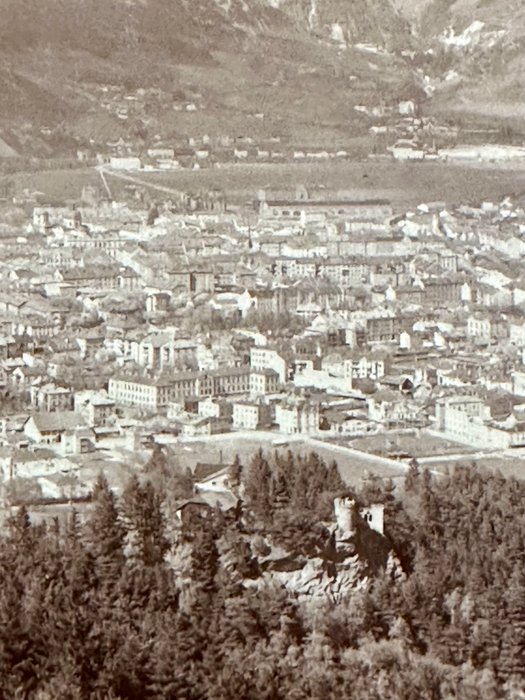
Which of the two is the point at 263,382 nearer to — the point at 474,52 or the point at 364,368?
the point at 364,368

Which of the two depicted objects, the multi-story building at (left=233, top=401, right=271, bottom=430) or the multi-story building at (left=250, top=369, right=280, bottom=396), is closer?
the multi-story building at (left=233, top=401, right=271, bottom=430)

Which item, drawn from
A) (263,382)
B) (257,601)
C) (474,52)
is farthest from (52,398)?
(474,52)

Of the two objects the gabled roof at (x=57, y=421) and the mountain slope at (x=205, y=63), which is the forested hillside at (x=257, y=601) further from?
the mountain slope at (x=205, y=63)

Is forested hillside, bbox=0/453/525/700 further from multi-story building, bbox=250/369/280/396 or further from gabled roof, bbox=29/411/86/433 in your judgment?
multi-story building, bbox=250/369/280/396

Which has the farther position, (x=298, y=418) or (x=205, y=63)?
(x=205, y=63)

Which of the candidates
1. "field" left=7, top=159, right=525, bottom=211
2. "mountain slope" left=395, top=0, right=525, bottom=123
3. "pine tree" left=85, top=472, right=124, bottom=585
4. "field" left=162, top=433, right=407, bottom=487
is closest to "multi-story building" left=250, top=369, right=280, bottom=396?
"field" left=162, top=433, right=407, bottom=487
